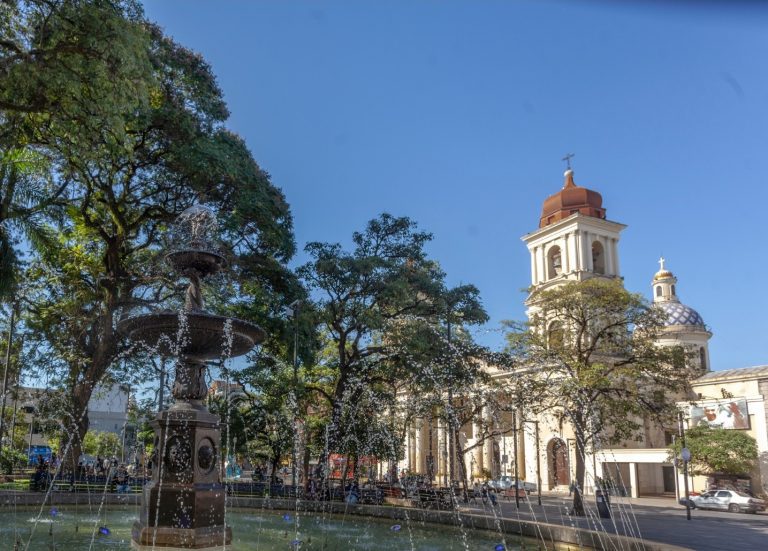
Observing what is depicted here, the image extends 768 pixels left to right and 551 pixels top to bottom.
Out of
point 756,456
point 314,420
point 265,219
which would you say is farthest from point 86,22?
point 756,456

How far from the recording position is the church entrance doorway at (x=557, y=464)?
48.1m

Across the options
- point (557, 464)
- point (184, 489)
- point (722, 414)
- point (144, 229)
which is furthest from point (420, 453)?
point (184, 489)

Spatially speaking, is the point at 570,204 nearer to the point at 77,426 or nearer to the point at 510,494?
the point at 510,494

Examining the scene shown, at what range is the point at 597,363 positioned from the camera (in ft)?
75.9

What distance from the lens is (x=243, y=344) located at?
11.1m

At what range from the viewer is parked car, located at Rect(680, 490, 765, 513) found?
1232 inches

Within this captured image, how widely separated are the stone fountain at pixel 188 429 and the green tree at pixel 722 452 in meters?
32.4

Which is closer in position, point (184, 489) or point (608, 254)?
point (184, 489)

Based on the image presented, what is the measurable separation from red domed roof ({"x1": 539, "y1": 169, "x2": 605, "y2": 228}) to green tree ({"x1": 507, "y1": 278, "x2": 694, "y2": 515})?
28.2m

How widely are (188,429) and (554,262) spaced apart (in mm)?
46206

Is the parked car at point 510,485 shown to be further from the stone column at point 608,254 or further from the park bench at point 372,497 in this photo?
the park bench at point 372,497

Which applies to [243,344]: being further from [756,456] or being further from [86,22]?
[756,456]

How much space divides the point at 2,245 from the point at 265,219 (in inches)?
277

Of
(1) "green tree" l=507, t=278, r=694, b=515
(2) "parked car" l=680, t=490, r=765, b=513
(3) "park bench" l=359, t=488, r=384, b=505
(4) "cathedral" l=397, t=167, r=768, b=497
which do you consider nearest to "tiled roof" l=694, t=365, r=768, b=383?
(4) "cathedral" l=397, t=167, r=768, b=497
